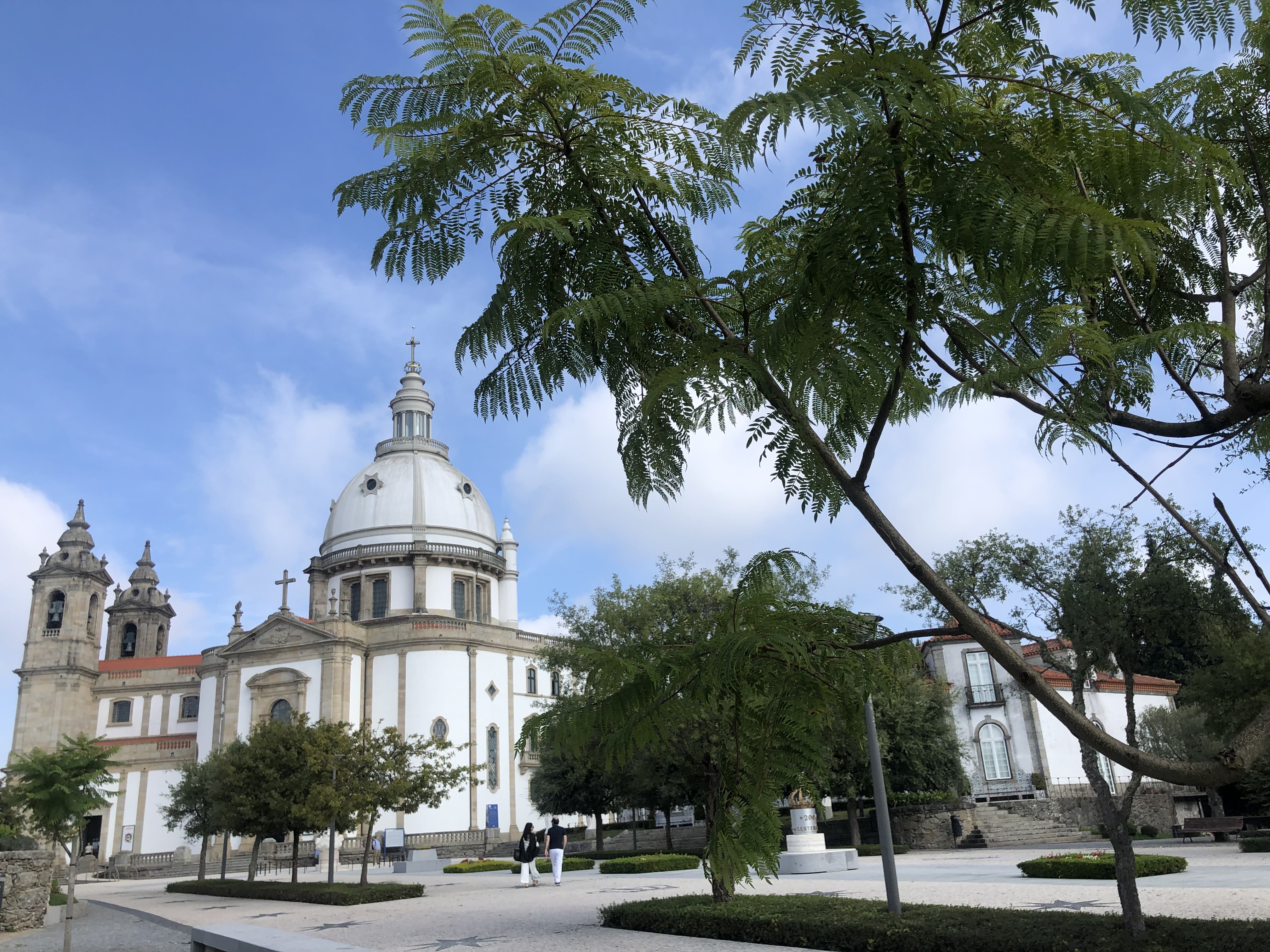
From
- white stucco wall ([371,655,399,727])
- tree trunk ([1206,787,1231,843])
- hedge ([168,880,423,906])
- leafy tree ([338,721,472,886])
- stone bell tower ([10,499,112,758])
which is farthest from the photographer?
stone bell tower ([10,499,112,758])

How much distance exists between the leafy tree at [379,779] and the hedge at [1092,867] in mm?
14842

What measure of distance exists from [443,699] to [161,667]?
21219mm

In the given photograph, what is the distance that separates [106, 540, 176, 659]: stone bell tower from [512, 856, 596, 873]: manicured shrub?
167 feet

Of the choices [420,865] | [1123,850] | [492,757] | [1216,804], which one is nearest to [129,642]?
[492,757]

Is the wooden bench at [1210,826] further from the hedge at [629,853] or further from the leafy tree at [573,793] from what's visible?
the leafy tree at [573,793]

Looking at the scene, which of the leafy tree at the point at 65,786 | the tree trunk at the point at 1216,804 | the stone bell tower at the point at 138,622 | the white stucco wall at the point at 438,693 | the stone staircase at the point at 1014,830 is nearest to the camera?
the leafy tree at the point at 65,786

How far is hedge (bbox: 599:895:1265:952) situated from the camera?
7.76 m

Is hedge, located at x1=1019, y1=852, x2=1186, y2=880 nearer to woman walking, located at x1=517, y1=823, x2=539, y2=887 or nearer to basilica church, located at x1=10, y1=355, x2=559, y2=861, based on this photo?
woman walking, located at x1=517, y1=823, x2=539, y2=887

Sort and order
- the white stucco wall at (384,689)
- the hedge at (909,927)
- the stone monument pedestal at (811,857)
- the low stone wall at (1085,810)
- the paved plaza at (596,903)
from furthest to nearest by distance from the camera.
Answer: the white stucco wall at (384,689) < the low stone wall at (1085,810) < the stone monument pedestal at (811,857) < the paved plaza at (596,903) < the hedge at (909,927)

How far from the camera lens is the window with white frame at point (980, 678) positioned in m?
42.3

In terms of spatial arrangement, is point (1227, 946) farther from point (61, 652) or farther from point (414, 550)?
point (61, 652)

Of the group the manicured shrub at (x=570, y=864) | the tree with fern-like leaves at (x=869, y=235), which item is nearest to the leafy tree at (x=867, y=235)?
the tree with fern-like leaves at (x=869, y=235)

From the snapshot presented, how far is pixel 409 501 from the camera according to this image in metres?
60.9

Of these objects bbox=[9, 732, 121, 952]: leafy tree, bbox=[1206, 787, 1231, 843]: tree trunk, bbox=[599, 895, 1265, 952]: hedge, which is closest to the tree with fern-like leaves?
bbox=[599, 895, 1265, 952]: hedge
